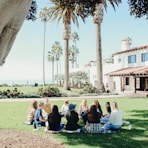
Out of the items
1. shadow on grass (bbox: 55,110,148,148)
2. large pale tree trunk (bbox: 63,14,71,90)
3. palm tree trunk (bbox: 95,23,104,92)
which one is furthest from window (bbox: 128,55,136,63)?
shadow on grass (bbox: 55,110,148,148)

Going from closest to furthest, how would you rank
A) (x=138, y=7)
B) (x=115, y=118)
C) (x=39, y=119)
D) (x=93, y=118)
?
1. (x=138, y=7)
2. (x=93, y=118)
3. (x=115, y=118)
4. (x=39, y=119)

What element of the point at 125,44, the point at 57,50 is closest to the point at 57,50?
the point at 57,50

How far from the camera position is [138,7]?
9.17 m

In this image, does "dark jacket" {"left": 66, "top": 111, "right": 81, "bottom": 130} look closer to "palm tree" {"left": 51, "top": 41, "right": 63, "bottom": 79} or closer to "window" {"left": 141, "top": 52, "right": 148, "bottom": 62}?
"window" {"left": 141, "top": 52, "right": 148, "bottom": 62}

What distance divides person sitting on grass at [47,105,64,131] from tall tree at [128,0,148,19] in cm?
433

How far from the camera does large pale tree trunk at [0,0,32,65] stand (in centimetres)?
394

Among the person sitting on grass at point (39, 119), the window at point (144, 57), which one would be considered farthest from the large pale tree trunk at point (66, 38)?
the person sitting on grass at point (39, 119)

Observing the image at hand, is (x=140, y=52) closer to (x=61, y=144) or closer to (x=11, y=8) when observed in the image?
(x=61, y=144)

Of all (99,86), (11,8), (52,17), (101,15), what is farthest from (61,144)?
(52,17)

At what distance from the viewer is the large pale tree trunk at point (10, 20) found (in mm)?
3937

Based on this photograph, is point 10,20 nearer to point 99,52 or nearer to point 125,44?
point 99,52

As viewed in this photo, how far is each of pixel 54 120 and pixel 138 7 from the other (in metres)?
4.87

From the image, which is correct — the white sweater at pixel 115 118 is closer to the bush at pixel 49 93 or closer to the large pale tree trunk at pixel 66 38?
the bush at pixel 49 93

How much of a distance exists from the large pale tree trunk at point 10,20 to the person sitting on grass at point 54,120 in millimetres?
6716
